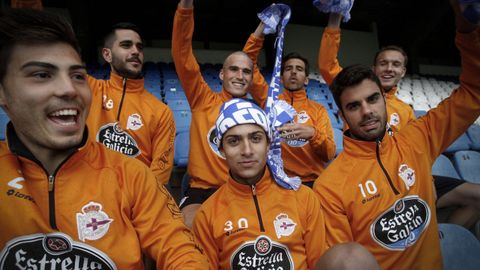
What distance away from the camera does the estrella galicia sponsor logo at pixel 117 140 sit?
2031 millimetres

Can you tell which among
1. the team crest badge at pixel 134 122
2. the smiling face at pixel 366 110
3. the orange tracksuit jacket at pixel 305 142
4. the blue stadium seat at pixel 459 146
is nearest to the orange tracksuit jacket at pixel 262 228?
the smiling face at pixel 366 110

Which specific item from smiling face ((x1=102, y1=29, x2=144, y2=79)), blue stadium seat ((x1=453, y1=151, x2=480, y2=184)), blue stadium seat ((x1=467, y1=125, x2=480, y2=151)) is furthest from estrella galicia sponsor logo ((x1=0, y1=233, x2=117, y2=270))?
blue stadium seat ((x1=467, y1=125, x2=480, y2=151))

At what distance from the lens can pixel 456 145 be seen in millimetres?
3711

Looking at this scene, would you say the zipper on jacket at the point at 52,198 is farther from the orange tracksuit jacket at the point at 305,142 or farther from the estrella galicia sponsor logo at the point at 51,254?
the orange tracksuit jacket at the point at 305,142

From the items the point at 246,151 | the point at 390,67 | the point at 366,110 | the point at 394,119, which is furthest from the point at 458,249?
the point at 390,67

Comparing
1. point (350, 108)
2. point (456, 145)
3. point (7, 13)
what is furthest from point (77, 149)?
point (456, 145)

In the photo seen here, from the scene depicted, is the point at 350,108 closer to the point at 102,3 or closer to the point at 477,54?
the point at 477,54

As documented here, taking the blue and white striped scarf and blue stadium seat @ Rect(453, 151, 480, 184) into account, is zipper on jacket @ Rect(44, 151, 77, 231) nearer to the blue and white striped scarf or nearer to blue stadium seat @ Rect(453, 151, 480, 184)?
the blue and white striped scarf

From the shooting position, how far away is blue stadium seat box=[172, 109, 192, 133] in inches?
144

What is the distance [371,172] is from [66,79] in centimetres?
143

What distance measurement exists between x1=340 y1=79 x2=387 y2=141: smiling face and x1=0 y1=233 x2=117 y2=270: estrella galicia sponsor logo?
132cm

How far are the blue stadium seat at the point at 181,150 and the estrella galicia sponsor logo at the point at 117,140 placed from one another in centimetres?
76

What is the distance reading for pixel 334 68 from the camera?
2547mm

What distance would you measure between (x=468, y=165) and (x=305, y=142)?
6.66ft
